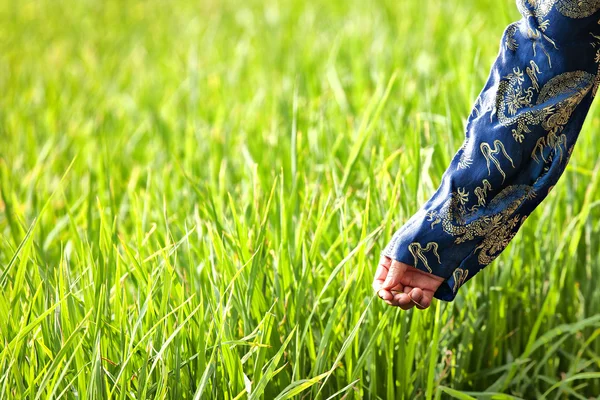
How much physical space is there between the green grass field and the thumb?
182 millimetres

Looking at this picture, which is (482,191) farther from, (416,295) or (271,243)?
(271,243)

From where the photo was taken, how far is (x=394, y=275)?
1.02 metres

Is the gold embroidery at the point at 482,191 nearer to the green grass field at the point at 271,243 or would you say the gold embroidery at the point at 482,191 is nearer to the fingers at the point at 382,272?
the fingers at the point at 382,272

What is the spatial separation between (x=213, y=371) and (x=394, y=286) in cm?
27

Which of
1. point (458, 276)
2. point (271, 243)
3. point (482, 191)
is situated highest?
point (482, 191)

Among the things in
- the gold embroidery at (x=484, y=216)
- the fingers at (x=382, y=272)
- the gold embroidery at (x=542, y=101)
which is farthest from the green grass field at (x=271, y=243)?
the gold embroidery at (x=542, y=101)

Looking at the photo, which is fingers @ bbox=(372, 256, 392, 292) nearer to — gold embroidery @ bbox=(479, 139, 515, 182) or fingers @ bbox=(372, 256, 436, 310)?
fingers @ bbox=(372, 256, 436, 310)

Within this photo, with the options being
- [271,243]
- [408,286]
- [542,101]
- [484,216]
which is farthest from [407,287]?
[271,243]

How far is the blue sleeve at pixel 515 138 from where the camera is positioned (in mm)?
965

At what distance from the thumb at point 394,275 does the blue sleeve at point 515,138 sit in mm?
10

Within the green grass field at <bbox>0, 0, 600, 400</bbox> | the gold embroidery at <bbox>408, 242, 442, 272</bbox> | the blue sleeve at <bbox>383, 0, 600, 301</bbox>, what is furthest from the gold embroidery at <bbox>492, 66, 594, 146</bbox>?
the green grass field at <bbox>0, 0, 600, 400</bbox>

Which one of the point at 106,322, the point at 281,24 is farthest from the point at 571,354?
→ the point at 281,24

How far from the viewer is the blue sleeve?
965 millimetres

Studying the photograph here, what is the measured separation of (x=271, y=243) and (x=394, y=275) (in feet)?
1.59
